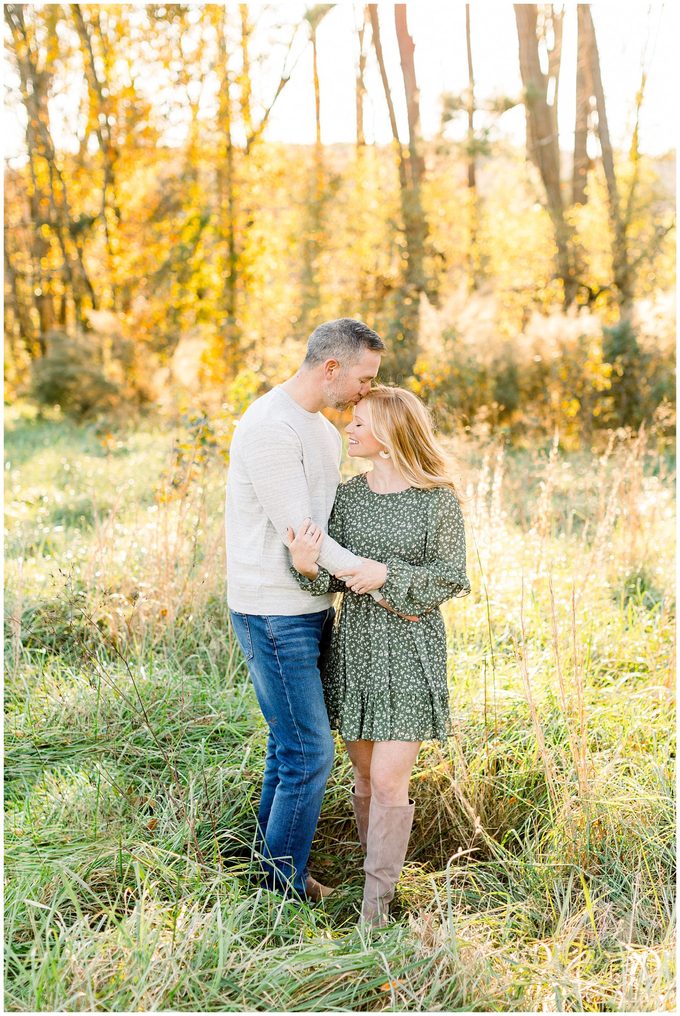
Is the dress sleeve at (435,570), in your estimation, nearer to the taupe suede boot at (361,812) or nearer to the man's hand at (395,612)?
the man's hand at (395,612)

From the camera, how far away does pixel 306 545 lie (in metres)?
2.54

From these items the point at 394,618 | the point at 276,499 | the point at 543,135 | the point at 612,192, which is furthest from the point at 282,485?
the point at 543,135

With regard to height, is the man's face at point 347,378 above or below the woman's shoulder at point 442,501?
above

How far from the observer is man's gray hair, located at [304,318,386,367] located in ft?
8.72

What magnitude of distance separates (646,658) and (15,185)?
53.0 ft

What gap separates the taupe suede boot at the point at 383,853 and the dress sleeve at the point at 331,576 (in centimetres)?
65

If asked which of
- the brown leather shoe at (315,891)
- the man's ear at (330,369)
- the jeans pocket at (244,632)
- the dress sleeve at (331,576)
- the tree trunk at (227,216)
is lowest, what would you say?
the brown leather shoe at (315,891)

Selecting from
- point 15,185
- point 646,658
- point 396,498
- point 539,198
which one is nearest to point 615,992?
point 396,498

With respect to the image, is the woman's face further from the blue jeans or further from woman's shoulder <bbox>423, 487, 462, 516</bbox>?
the blue jeans

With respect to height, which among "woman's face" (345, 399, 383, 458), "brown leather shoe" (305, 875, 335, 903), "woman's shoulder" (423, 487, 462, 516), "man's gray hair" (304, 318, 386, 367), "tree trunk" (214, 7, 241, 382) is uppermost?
"tree trunk" (214, 7, 241, 382)

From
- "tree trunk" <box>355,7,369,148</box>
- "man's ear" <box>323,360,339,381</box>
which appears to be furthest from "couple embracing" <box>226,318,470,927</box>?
"tree trunk" <box>355,7,369,148</box>

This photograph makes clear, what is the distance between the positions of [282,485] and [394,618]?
0.54 m

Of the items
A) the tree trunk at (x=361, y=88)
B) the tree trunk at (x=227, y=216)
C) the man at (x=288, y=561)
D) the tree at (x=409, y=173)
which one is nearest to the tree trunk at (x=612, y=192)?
the tree at (x=409, y=173)

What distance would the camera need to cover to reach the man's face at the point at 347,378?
8.77 ft
